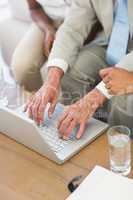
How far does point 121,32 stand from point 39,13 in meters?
0.69

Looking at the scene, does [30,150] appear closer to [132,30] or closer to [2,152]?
[2,152]

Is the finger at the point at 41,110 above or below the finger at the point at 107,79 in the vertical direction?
above

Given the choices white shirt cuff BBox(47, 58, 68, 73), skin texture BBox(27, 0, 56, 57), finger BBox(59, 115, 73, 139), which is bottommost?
skin texture BBox(27, 0, 56, 57)

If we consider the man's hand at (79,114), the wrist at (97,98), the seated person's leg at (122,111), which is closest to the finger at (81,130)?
the man's hand at (79,114)

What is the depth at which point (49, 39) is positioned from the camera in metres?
2.05

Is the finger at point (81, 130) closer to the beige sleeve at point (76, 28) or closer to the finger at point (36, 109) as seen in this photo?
the finger at point (36, 109)

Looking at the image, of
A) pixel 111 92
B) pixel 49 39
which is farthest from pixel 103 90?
pixel 49 39

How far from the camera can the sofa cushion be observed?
2423mm

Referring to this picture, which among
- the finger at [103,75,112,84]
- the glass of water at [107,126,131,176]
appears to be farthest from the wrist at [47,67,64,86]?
the glass of water at [107,126,131,176]

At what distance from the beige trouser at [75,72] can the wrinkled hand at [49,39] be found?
50mm

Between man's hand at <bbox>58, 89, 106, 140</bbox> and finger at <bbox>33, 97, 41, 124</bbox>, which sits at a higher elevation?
finger at <bbox>33, 97, 41, 124</bbox>

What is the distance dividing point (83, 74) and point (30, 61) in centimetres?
42

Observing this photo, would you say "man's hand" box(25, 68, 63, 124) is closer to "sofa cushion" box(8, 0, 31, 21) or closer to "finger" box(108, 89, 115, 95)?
"finger" box(108, 89, 115, 95)

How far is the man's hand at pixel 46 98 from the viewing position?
1354 mm
